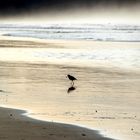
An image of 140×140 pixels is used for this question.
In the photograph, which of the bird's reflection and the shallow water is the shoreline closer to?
the shallow water

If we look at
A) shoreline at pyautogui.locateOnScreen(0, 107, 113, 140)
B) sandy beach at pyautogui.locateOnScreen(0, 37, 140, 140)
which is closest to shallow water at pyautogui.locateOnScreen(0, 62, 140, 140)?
sandy beach at pyautogui.locateOnScreen(0, 37, 140, 140)

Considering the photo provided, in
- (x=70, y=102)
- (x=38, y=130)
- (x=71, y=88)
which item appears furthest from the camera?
(x=71, y=88)

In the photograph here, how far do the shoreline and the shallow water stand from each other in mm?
405

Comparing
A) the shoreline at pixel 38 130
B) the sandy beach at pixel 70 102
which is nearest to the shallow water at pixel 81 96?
the sandy beach at pixel 70 102

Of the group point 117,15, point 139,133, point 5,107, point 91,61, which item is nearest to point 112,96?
point 5,107

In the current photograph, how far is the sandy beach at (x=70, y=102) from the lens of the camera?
9938 millimetres

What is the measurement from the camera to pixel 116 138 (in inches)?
374

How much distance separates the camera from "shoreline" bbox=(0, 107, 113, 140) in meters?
9.33

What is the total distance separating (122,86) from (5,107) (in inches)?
221

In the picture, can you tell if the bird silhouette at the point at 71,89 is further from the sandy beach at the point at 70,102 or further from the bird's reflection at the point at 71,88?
the sandy beach at the point at 70,102

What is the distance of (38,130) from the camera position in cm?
992

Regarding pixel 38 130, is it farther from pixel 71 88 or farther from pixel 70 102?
pixel 71 88

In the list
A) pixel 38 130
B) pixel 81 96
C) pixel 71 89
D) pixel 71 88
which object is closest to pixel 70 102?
pixel 81 96

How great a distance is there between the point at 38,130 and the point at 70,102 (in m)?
4.01
